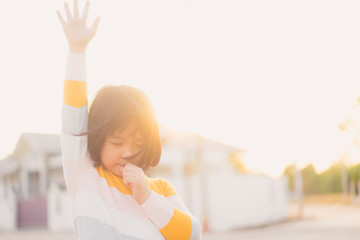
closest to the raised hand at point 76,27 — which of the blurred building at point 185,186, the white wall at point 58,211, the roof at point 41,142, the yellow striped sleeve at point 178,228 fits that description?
the yellow striped sleeve at point 178,228

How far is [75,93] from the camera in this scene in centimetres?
145

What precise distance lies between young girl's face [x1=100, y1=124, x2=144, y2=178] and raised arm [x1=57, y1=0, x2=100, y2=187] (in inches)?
2.9

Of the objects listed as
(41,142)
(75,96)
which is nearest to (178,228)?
(75,96)

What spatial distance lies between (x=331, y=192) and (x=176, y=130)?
22289 mm

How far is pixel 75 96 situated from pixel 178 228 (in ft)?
1.68

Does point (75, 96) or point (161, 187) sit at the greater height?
point (75, 96)

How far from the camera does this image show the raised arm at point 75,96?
144 centimetres

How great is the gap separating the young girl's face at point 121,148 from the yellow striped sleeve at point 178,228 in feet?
0.68

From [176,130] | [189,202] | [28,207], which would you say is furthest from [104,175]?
[176,130]

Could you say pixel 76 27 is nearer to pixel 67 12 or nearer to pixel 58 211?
pixel 67 12

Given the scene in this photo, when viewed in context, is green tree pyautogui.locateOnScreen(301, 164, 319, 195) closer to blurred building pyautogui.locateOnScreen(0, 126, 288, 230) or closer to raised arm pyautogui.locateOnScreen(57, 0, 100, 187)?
blurred building pyautogui.locateOnScreen(0, 126, 288, 230)

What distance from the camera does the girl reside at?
4.60 feet

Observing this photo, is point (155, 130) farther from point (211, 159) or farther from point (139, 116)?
point (211, 159)

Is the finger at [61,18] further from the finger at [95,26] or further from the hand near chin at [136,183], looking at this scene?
the hand near chin at [136,183]
